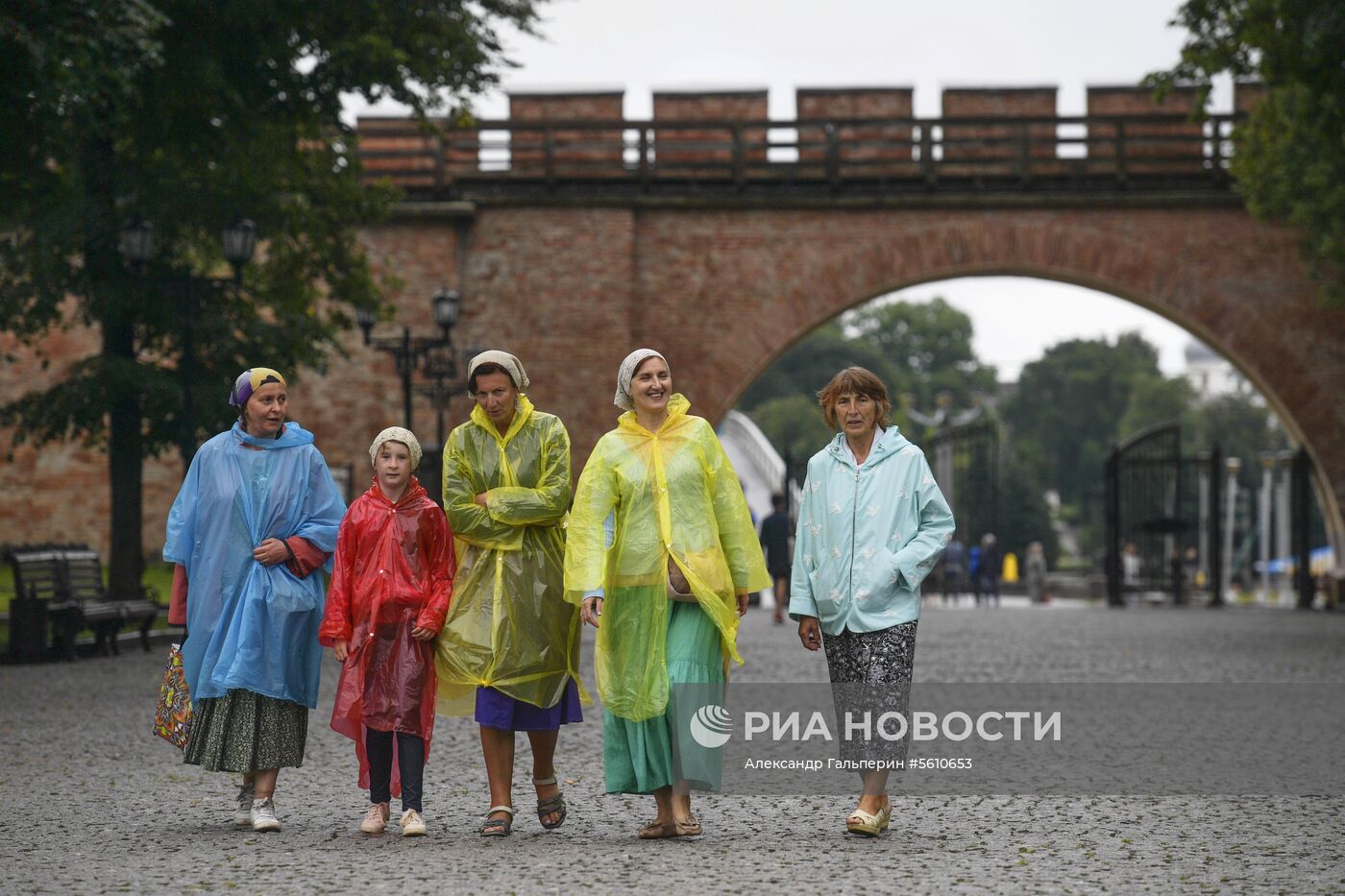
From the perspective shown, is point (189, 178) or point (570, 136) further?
point (570, 136)

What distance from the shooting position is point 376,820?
20.3 feet

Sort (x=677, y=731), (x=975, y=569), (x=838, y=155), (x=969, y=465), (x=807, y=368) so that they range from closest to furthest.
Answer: (x=677, y=731), (x=838, y=155), (x=975, y=569), (x=969, y=465), (x=807, y=368)

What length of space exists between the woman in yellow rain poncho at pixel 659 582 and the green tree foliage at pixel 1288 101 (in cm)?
985

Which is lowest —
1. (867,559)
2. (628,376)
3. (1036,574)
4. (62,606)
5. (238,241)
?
(1036,574)

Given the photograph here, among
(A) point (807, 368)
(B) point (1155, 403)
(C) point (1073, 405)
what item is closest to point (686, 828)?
(A) point (807, 368)

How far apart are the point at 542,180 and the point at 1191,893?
20.4m

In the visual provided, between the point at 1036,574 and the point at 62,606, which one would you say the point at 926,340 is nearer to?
the point at 1036,574

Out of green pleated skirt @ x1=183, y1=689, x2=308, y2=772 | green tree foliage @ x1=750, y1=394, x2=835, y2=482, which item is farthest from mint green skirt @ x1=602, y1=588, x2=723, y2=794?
green tree foliage @ x1=750, y1=394, x2=835, y2=482

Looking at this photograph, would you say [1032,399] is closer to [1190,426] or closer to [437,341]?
[1190,426]

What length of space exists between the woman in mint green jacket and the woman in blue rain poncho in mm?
1811

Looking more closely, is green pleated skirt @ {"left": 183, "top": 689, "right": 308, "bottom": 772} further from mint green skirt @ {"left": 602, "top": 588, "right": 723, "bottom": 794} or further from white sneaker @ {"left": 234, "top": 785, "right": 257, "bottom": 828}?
mint green skirt @ {"left": 602, "top": 588, "right": 723, "bottom": 794}

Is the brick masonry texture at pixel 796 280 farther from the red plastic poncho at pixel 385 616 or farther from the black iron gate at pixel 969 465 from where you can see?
the red plastic poncho at pixel 385 616

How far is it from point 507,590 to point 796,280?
1843cm

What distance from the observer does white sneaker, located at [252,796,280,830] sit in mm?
6270
